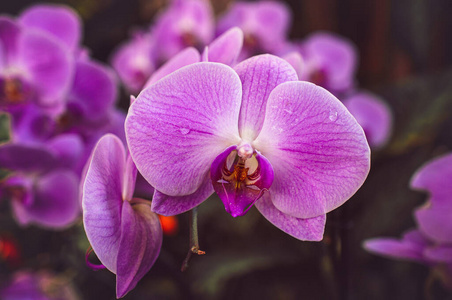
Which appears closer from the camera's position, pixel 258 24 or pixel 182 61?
pixel 182 61

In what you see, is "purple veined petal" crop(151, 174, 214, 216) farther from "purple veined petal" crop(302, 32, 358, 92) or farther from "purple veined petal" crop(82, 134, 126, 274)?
"purple veined petal" crop(302, 32, 358, 92)

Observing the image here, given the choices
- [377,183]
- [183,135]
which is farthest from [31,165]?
[377,183]

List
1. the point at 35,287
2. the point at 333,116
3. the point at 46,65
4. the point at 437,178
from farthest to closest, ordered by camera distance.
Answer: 1. the point at 35,287
2. the point at 46,65
3. the point at 437,178
4. the point at 333,116

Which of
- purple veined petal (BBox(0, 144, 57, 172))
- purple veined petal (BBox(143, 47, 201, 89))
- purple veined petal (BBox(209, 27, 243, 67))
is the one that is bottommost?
purple veined petal (BBox(0, 144, 57, 172))

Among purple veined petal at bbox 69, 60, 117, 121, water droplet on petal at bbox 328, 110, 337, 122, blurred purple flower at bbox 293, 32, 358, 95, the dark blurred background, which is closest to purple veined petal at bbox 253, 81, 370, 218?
water droplet on petal at bbox 328, 110, 337, 122

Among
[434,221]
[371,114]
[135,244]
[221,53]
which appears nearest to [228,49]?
[221,53]

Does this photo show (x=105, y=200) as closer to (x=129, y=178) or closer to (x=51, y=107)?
(x=129, y=178)
